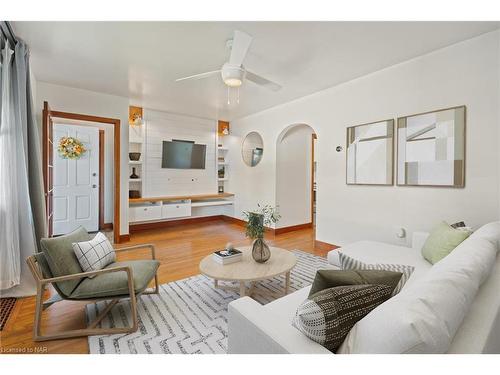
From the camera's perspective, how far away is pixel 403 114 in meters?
2.92

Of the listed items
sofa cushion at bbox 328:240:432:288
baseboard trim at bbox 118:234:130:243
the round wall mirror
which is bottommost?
baseboard trim at bbox 118:234:130:243

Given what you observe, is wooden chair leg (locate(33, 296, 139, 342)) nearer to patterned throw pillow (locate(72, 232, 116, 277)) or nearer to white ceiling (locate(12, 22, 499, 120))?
patterned throw pillow (locate(72, 232, 116, 277))

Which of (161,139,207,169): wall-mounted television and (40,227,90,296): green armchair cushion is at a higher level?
(161,139,207,169): wall-mounted television

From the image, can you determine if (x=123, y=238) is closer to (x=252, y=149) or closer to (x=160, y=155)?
(x=160, y=155)

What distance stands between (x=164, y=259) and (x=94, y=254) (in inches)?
60.5

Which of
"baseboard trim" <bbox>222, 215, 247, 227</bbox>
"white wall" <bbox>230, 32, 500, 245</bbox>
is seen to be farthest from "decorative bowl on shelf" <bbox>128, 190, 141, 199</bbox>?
"white wall" <bbox>230, 32, 500, 245</bbox>

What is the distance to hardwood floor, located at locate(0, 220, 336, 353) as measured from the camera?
1.75 meters

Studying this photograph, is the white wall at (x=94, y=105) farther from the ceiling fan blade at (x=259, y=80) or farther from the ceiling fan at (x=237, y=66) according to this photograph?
the ceiling fan blade at (x=259, y=80)

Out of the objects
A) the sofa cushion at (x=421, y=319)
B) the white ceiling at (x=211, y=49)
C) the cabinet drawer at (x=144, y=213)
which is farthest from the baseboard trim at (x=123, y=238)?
the sofa cushion at (x=421, y=319)

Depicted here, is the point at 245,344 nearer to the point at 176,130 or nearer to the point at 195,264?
the point at 195,264

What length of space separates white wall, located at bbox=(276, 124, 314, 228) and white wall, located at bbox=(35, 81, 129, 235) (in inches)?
111

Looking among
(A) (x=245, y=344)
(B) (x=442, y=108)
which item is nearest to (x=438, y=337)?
(A) (x=245, y=344)
